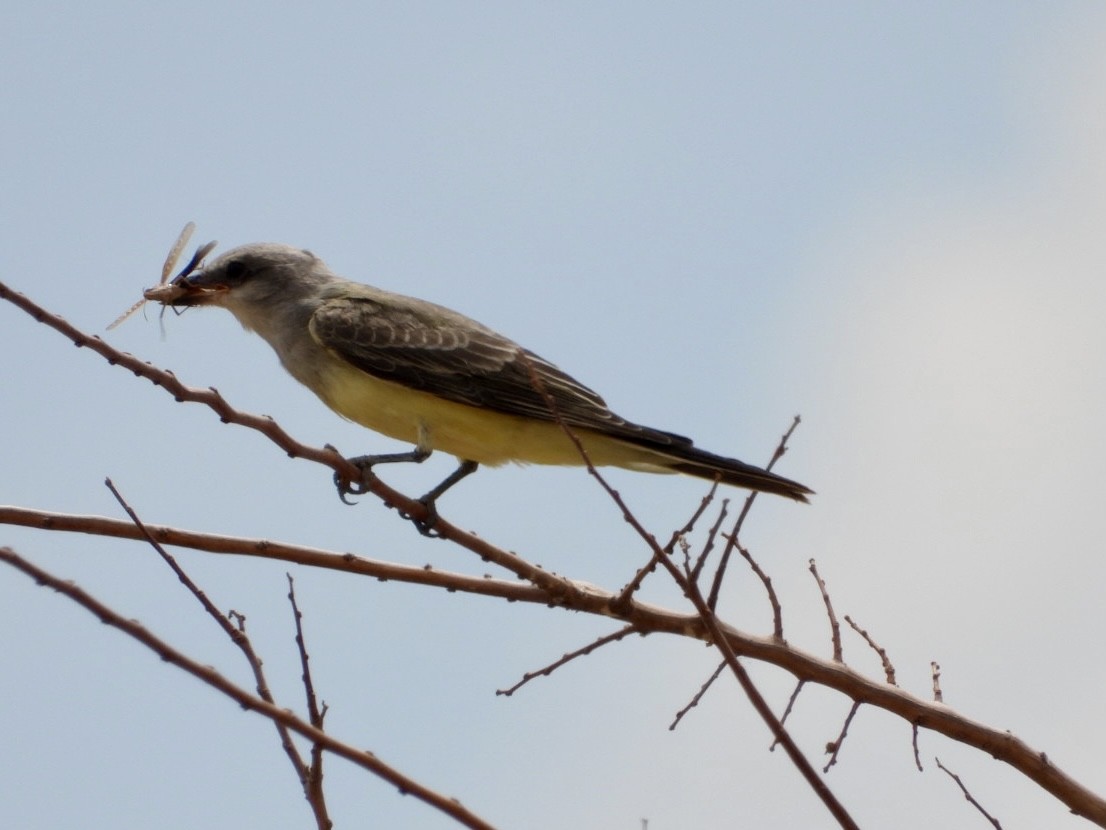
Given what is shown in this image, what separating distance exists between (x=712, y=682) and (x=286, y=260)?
4.97 meters

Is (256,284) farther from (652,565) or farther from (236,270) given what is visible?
(652,565)

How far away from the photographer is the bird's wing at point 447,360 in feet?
26.9

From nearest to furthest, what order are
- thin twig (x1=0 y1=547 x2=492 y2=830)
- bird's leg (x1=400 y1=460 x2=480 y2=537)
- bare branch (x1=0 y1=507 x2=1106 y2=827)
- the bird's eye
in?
thin twig (x1=0 y1=547 x2=492 y2=830), bare branch (x1=0 y1=507 x2=1106 y2=827), bird's leg (x1=400 y1=460 x2=480 y2=537), the bird's eye

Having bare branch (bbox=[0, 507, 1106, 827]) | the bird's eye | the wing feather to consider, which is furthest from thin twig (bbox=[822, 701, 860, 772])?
the bird's eye

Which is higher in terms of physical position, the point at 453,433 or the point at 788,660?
the point at 453,433

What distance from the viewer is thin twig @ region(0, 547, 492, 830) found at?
9.98ft

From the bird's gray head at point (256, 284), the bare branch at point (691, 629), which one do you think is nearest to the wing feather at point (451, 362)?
the bird's gray head at point (256, 284)

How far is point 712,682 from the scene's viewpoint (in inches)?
223

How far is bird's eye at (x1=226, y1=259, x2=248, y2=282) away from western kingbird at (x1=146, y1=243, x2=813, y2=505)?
0.88 feet

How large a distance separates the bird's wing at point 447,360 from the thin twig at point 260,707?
4.97 meters

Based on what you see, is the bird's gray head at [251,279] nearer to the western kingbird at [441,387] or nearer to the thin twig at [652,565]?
the western kingbird at [441,387]

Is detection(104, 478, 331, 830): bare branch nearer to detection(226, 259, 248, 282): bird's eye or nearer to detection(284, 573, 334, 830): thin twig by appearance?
detection(284, 573, 334, 830): thin twig

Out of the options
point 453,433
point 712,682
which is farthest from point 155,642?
Result: point 453,433

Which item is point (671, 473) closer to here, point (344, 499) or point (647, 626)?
point (344, 499)
